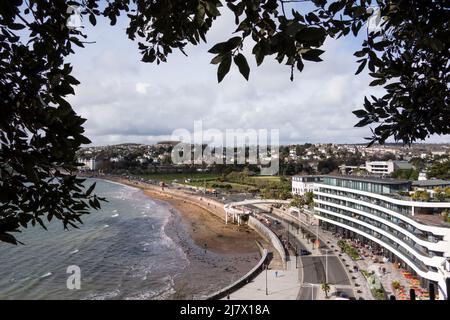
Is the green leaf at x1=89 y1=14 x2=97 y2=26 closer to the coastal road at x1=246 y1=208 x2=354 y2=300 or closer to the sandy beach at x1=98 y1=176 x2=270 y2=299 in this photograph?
the coastal road at x1=246 y1=208 x2=354 y2=300

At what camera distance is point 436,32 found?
9.57 ft

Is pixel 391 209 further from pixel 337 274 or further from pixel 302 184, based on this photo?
pixel 302 184

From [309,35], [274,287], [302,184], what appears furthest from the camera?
[302,184]

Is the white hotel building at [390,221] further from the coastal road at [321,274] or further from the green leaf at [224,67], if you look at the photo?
the green leaf at [224,67]

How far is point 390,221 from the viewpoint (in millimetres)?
33844

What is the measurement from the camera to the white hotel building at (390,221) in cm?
2520

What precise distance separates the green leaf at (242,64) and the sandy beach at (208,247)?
2893 cm

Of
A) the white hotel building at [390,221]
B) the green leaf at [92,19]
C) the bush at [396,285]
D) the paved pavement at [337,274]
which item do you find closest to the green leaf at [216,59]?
the green leaf at [92,19]

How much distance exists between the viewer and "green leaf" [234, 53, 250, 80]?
69.7 inches

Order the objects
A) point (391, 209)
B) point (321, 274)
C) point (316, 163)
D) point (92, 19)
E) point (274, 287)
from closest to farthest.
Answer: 1. point (92, 19)
2. point (274, 287)
3. point (321, 274)
4. point (391, 209)
5. point (316, 163)

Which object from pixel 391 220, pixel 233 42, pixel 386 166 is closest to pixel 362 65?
pixel 233 42

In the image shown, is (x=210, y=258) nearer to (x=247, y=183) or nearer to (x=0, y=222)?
(x=0, y=222)

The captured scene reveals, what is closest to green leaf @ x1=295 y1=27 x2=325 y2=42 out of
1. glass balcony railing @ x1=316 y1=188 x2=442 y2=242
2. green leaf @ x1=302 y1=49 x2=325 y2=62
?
green leaf @ x1=302 y1=49 x2=325 y2=62

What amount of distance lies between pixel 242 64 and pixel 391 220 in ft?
116
